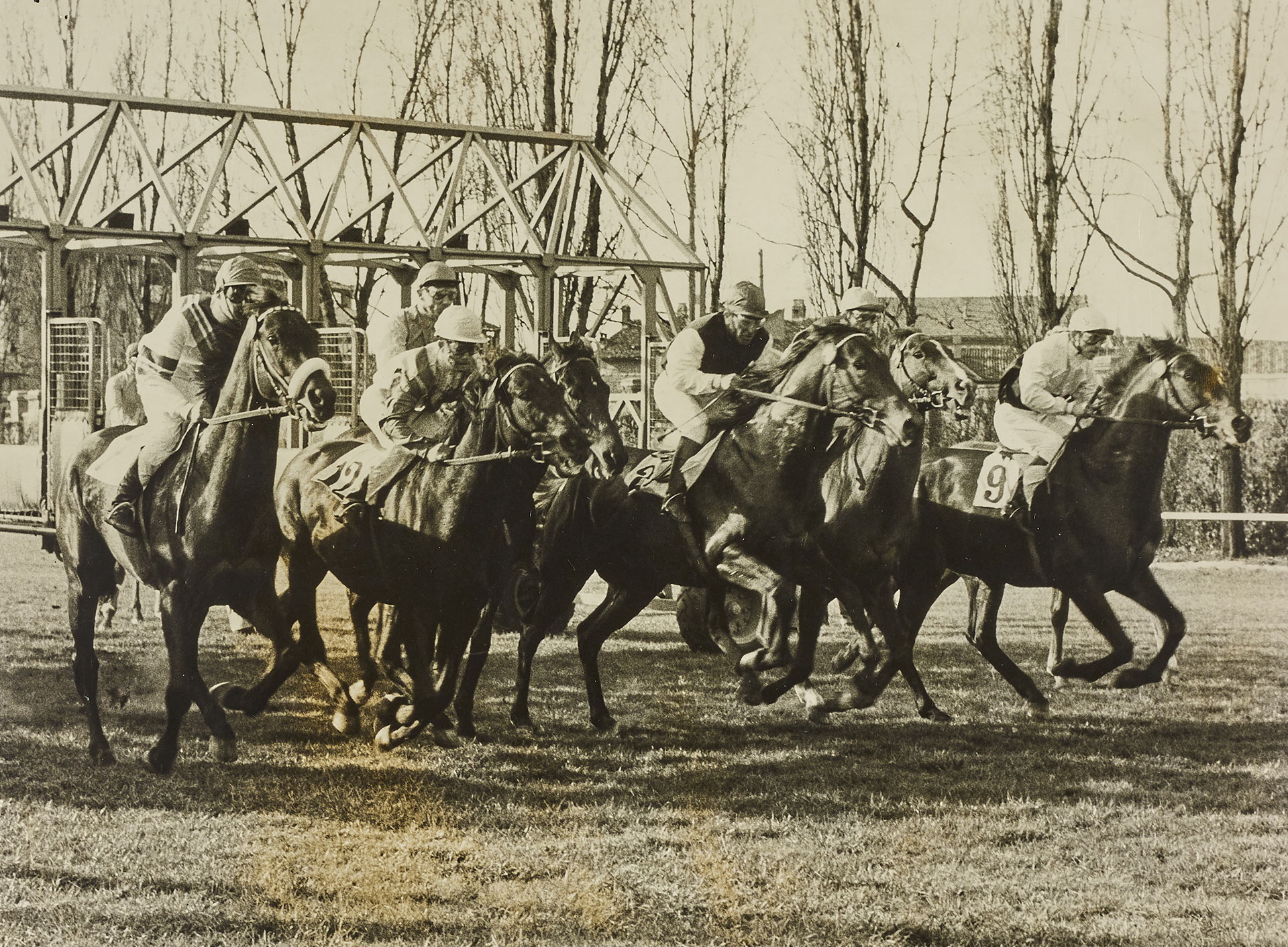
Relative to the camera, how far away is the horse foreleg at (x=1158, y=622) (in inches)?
262

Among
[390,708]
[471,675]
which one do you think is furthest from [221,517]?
[471,675]

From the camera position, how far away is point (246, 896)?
168 inches

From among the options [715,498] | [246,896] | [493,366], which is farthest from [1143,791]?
[246,896]

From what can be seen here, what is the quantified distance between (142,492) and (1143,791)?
4.47 m

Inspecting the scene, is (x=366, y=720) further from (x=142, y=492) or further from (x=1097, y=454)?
(x=1097, y=454)

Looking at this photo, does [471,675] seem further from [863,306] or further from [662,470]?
[863,306]

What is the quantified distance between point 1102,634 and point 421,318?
4.11 meters

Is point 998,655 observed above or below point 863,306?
below

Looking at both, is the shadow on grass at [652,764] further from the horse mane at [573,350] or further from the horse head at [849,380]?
the horse mane at [573,350]

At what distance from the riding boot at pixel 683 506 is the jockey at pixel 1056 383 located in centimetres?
190

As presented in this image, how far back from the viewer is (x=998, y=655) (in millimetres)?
7332

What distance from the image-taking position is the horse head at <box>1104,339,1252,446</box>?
6483 mm

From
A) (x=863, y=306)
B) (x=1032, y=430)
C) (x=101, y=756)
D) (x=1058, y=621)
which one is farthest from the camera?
(x=1058, y=621)

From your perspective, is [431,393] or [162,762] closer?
[162,762]
